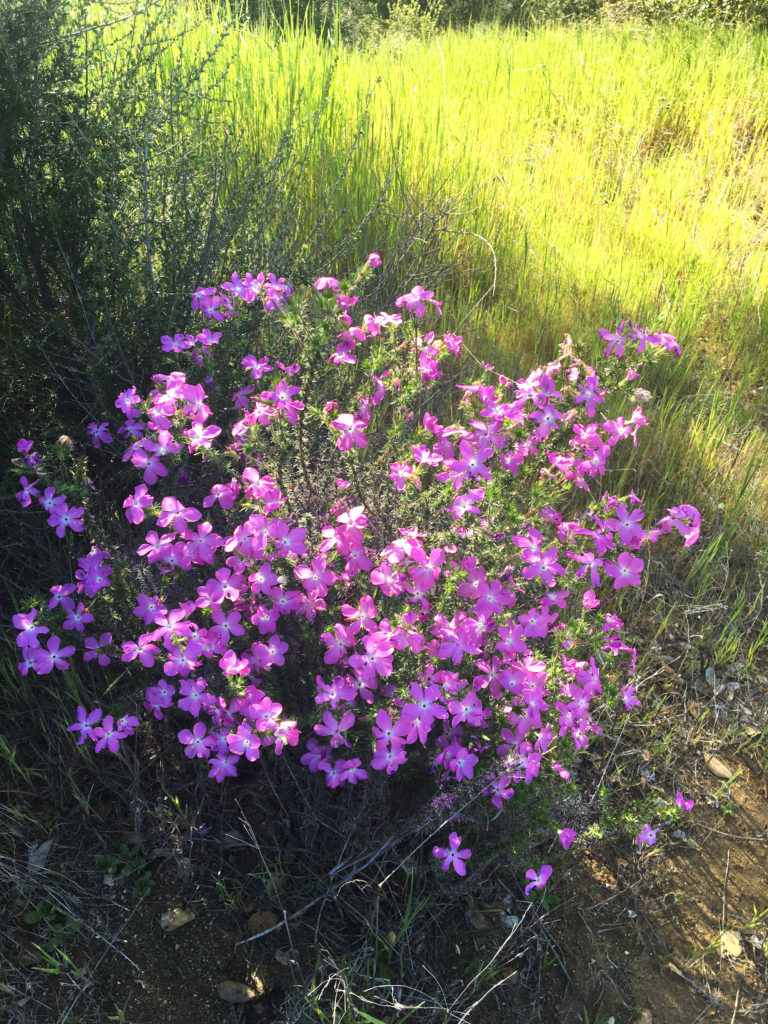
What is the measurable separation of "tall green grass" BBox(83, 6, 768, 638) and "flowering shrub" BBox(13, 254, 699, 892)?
567 mm

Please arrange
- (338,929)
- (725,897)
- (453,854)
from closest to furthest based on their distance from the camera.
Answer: (453,854), (338,929), (725,897)

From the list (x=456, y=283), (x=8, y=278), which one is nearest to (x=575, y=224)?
(x=456, y=283)

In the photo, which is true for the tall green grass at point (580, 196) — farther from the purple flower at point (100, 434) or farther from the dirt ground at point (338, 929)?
the purple flower at point (100, 434)

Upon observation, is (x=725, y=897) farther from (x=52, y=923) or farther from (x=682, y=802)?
(x=52, y=923)

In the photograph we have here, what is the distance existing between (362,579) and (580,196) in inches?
145

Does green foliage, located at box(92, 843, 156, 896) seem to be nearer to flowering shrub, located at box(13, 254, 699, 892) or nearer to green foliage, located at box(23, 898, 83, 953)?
green foliage, located at box(23, 898, 83, 953)

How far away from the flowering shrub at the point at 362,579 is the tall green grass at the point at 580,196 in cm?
57

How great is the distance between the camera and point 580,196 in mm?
4648

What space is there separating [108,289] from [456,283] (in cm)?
182

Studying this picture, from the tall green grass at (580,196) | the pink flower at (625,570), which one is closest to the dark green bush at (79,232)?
the tall green grass at (580,196)

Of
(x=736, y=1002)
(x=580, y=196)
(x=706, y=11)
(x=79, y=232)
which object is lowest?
(x=736, y=1002)

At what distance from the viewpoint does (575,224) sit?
14.4ft

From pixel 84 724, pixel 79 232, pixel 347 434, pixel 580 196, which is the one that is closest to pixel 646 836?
pixel 347 434

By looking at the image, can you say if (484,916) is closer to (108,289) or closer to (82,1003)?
(82,1003)
